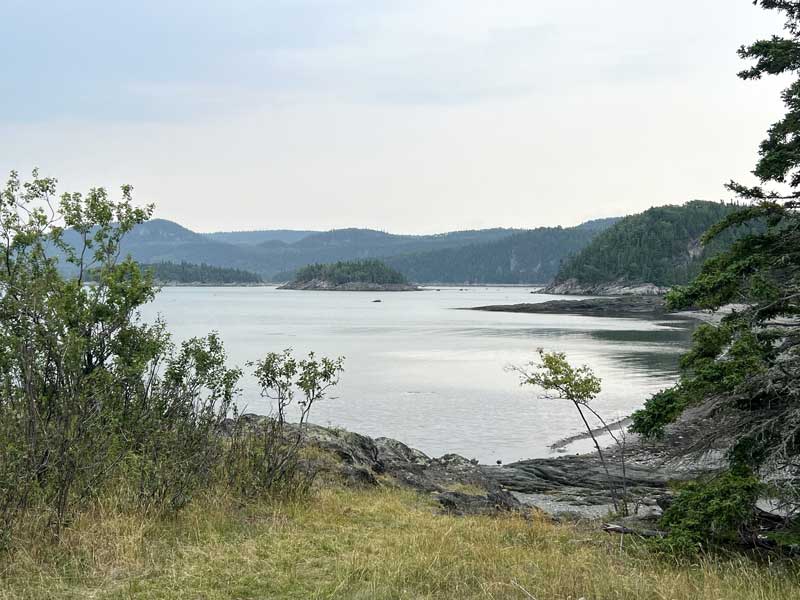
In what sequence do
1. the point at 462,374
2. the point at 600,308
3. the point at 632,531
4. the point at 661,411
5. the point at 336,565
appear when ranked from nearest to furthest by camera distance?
the point at 336,565, the point at 661,411, the point at 632,531, the point at 462,374, the point at 600,308

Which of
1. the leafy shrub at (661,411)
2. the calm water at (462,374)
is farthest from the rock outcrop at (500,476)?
the leafy shrub at (661,411)

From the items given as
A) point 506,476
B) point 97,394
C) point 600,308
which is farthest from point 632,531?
point 600,308

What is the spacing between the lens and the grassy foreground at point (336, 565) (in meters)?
7.14

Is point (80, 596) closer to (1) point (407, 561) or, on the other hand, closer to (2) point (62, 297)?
(1) point (407, 561)

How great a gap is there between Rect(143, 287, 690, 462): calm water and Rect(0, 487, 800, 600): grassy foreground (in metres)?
7.78

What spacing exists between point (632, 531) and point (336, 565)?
511 centimetres

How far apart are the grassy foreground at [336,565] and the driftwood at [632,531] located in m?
0.70

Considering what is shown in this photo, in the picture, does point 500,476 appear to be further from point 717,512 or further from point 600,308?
point 600,308

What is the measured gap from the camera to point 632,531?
10.8 m

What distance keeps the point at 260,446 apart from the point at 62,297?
202 inches

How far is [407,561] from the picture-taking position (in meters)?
8.19

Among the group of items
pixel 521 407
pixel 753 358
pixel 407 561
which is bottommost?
pixel 521 407

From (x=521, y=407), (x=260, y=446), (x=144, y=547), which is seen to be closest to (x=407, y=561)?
(x=144, y=547)

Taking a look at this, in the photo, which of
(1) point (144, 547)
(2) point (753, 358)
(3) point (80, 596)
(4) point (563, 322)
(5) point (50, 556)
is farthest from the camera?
(4) point (563, 322)
